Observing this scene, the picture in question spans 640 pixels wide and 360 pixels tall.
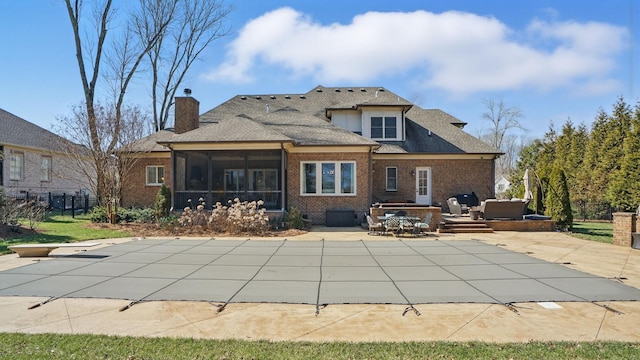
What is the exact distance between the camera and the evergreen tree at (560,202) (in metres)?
15.0

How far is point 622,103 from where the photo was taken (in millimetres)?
20375

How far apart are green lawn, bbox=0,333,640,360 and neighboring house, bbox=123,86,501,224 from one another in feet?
37.9

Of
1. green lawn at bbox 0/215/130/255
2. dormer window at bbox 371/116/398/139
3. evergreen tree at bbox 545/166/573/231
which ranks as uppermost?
dormer window at bbox 371/116/398/139

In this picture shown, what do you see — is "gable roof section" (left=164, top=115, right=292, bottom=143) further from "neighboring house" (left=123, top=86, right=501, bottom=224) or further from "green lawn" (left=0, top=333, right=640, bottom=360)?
"green lawn" (left=0, top=333, right=640, bottom=360)

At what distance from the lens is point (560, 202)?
49.6ft

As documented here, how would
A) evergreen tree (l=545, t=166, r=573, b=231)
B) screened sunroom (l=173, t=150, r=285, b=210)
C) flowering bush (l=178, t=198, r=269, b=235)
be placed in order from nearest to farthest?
flowering bush (l=178, t=198, r=269, b=235)
evergreen tree (l=545, t=166, r=573, b=231)
screened sunroom (l=173, t=150, r=285, b=210)

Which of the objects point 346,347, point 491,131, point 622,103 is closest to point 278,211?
point 346,347

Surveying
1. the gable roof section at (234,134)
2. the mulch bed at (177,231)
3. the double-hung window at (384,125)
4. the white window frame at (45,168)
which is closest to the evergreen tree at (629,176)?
the double-hung window at (384,125)

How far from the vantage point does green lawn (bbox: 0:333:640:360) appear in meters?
3.77

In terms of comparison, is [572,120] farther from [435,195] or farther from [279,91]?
[279,91]

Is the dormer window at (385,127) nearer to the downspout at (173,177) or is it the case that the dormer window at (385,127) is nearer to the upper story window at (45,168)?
the downspout at (173,177)

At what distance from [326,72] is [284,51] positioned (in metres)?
7.80

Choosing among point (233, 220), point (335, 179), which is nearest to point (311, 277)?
point (233, 220)

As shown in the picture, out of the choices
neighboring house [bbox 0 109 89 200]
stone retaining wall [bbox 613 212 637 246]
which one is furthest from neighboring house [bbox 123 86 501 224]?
stone retaining wall [bbox 613 212 637 246]
